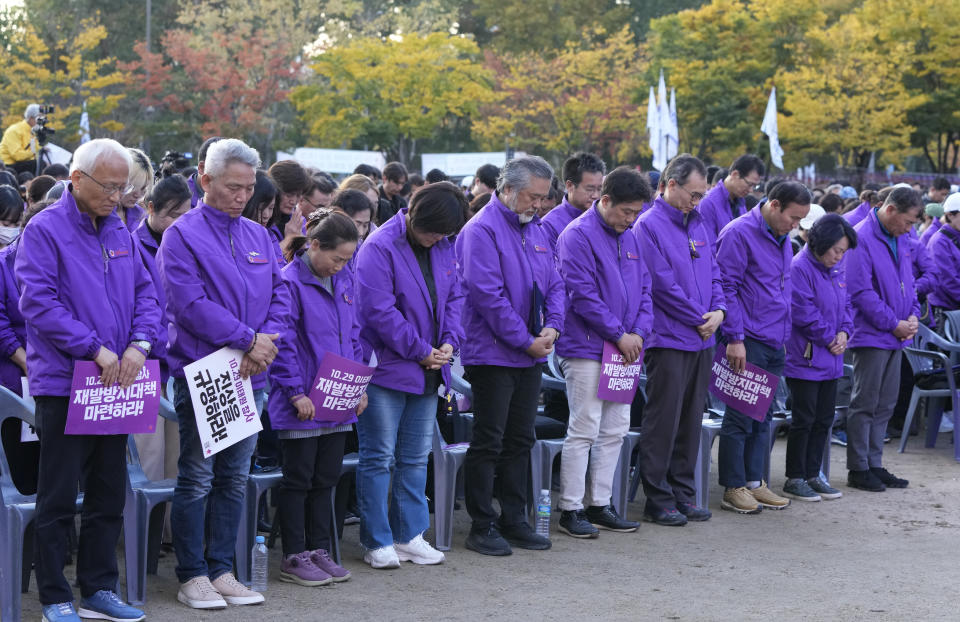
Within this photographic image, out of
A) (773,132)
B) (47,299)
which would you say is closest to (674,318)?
(47,299)

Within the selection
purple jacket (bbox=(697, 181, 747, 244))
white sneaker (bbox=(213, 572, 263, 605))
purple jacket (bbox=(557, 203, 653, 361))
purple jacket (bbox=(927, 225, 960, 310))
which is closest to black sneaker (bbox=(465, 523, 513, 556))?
purple jacket (bbox=(557, 203, 653, 361))

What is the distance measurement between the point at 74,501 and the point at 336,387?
4.16 ft

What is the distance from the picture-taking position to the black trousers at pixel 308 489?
5.52 metres

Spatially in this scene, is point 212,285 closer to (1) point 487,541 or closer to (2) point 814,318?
(1) point 487,541

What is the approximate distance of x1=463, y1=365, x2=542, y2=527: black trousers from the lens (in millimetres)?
6230

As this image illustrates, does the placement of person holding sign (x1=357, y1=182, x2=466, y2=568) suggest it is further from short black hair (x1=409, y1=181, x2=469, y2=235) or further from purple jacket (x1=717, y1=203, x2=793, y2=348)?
purple jacket (x1=717, y1=203, x2=793, y2=348)

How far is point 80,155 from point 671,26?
36397 millimetres

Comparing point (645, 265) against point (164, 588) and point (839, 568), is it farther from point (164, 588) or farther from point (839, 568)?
point (164, 588)

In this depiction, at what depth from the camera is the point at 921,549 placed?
22.0 ft

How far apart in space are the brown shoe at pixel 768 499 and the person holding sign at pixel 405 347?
2.58 metres

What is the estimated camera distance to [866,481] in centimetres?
822

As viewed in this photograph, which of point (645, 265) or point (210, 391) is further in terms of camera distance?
point (645, 265)

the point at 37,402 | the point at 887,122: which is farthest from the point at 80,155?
the point at 887,122

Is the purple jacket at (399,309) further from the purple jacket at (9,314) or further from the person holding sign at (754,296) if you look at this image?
the person holding sign at (754,296)
